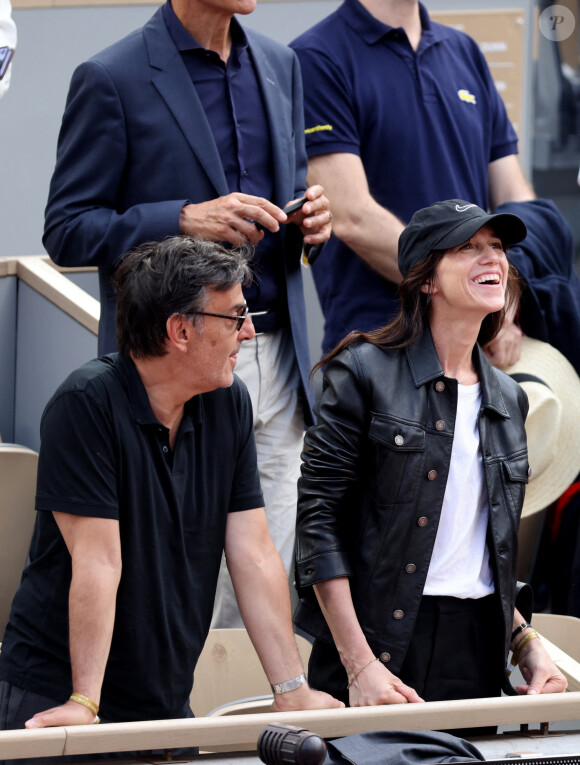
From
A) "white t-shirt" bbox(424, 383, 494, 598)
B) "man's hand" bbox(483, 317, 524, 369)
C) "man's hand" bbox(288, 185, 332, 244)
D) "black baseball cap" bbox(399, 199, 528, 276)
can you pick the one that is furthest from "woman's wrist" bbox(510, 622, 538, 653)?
"man's hand" bbox(483, 317, 524, 369)

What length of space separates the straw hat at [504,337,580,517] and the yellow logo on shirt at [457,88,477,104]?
2.39 feet

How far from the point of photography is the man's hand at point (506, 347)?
3490 mm

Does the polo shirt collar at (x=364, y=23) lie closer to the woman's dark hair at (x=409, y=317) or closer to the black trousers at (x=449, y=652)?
the woman's dark hair at (x=409, y=317)

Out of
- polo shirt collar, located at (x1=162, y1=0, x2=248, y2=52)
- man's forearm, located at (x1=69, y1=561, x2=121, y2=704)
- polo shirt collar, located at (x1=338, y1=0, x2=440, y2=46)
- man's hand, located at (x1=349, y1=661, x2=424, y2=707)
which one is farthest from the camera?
polo shirt collar, located at (x1=338, y1=0, x2=440, y2=46)

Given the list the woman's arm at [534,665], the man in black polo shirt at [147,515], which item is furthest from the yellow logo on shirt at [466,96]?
the woman's arm at [534,665]

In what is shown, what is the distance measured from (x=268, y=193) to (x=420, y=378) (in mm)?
762

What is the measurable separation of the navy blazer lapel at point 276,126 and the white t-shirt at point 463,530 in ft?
2.64

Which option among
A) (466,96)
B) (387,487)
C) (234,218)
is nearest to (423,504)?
(387,487)

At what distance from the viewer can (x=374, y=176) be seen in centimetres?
331

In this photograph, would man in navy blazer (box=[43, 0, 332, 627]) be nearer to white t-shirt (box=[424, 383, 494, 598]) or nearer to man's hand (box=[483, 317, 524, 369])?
white t-shirt (box=[424, 383, 494, 598])

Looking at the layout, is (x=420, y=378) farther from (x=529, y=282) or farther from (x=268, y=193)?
(x=529, y=282)

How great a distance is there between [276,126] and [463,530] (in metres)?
1.09

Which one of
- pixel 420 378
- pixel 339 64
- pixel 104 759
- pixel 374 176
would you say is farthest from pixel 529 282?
pixel 104 759

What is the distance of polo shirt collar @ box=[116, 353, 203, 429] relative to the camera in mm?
2125
